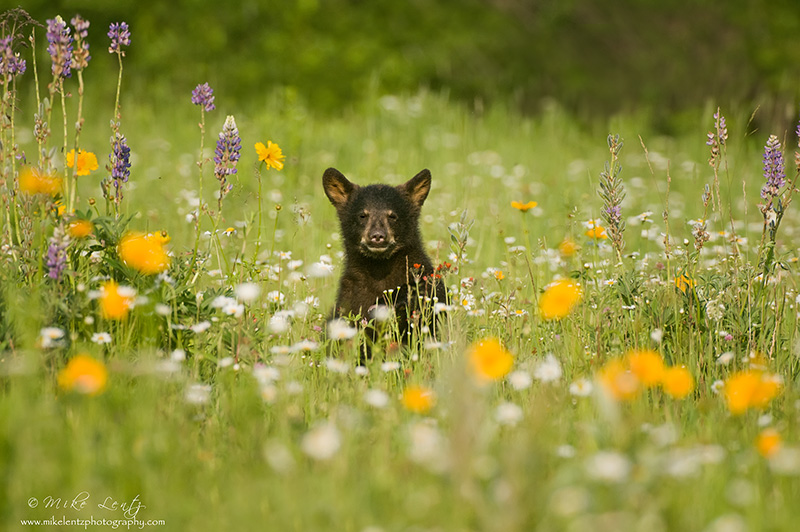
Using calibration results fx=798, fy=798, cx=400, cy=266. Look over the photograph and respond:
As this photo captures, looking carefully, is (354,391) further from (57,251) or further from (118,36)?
(118,36)

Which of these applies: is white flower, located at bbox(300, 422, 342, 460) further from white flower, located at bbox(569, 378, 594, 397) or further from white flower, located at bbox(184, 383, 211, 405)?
white flower, located at bbox(569, 378, 594, 397)

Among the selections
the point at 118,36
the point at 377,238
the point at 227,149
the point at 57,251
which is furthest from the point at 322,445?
the point at 377,238

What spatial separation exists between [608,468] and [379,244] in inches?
132

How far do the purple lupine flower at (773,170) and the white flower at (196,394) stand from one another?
2.75 meters

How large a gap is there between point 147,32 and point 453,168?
10449 mm

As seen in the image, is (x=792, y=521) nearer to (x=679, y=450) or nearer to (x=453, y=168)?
(x=679, y=450)

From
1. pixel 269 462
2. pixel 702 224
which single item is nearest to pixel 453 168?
pixel 702 224

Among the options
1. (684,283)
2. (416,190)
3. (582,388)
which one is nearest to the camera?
(582,388)

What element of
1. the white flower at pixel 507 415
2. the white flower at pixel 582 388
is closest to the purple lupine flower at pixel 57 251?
the white flower at pixel 507 415

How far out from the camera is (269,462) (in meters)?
2.34

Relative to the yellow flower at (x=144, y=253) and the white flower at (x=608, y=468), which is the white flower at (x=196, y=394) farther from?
the white flower at (x=608, y=468)

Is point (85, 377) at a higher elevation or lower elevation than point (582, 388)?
higher

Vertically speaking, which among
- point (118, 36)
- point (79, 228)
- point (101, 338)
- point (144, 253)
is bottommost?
point (101, 338)

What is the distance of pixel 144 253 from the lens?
3.28 metres
